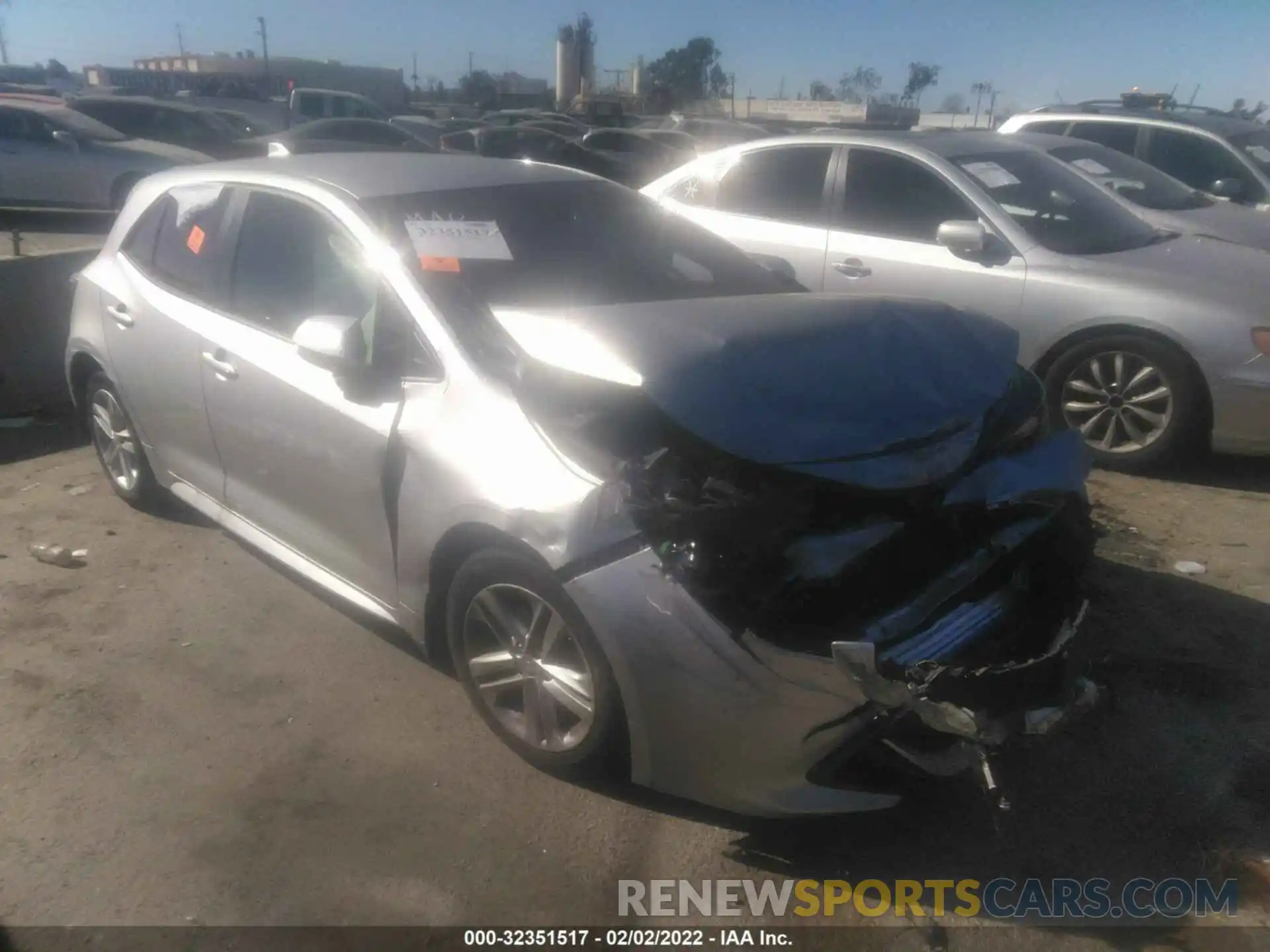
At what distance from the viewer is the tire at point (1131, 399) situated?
5125 mm

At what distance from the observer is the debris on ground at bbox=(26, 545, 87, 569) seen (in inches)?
178

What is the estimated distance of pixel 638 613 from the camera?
2523mm

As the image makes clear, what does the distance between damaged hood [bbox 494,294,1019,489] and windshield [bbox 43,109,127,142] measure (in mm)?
15156

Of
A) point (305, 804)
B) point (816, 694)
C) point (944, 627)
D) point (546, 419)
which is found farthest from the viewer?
point (305, 804)

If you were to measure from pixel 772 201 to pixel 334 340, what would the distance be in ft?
13.5

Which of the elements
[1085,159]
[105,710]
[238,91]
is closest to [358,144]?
[1085,159]

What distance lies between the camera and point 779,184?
258 inches

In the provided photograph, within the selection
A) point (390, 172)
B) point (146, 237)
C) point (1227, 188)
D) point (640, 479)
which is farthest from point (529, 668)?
point (1227, 188)

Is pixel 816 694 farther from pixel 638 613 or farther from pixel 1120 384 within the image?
pixel 1120 384

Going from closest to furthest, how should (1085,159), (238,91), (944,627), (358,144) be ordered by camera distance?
(944,627)
(1085,159)
(358,144)
(238,91)

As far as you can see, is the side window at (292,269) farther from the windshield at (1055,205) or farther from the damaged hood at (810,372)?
the windshield at (1055,205)

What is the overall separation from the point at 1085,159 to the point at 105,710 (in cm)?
721

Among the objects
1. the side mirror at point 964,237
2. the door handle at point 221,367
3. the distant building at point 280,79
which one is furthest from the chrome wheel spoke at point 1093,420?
the distant building at point 280,79

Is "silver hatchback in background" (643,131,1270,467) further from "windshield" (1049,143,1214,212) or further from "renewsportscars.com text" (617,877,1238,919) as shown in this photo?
"renewsportscars.com text" (617,877,1238,919)
